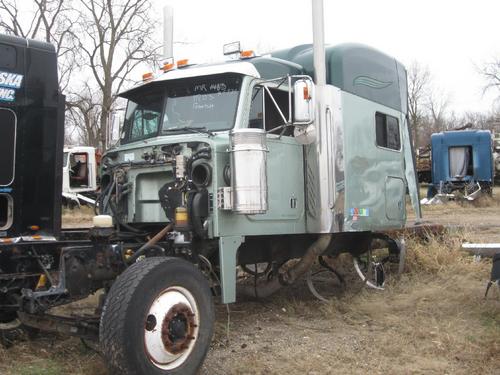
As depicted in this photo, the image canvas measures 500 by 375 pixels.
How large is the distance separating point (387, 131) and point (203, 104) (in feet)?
10.1

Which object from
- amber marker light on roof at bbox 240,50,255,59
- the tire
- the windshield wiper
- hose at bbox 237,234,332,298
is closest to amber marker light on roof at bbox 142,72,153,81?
the windshield wiper

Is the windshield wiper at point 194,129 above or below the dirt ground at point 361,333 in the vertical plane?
above

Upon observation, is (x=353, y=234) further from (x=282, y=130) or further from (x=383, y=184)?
(x=282, y=130)

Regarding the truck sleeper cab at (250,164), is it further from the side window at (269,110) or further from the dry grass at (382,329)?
the dry grass at (382,329)

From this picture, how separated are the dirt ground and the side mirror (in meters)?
2.09

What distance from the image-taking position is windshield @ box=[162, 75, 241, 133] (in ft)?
19.0

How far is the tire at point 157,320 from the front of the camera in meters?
3.89

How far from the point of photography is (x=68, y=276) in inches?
181

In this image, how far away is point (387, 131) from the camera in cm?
796

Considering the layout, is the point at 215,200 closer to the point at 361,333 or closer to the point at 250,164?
the point at 250,164

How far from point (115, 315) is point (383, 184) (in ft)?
15.3

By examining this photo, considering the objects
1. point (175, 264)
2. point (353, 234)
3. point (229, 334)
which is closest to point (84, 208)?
point (353, 234)

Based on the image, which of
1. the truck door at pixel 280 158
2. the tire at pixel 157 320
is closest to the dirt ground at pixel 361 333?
the tire at pixel 157 320

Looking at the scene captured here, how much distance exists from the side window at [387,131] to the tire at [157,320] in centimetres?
400
